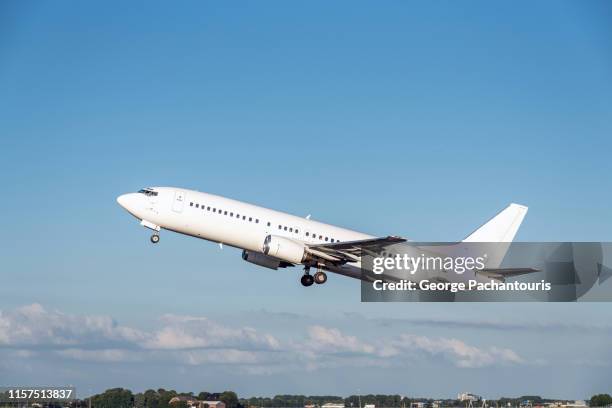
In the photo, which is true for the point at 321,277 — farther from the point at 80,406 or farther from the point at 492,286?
the point at 80,406

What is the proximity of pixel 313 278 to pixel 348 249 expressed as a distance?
5.72 m

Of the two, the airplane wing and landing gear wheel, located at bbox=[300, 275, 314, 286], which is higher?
the airplane wing

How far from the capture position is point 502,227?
3568 inches

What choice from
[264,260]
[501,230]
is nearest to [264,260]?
[264,260]

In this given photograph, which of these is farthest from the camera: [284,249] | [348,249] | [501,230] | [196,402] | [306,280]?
[501,230]

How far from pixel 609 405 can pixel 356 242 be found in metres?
34.0

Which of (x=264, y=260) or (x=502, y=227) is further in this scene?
(x=502, y=227)

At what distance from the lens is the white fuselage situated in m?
78.4

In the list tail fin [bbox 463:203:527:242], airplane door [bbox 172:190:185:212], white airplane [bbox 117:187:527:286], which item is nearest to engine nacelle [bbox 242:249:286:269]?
white airplane [bbox 117:187:527:286]

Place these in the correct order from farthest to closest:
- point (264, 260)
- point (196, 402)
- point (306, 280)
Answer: point (196, 402) < point (264, 260) < point (306, 280)

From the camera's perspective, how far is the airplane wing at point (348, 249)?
75.8 m

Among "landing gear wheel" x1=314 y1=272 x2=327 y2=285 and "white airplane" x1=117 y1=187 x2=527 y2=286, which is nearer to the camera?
"white airplane" x1=117 y1=187 x2=527 y2=286

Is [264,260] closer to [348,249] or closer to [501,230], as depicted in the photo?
[348,249]

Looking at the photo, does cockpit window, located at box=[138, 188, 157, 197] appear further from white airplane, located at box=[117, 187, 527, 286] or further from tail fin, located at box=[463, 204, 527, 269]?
tail fin, located at box=[463, 204, 527, 269]
